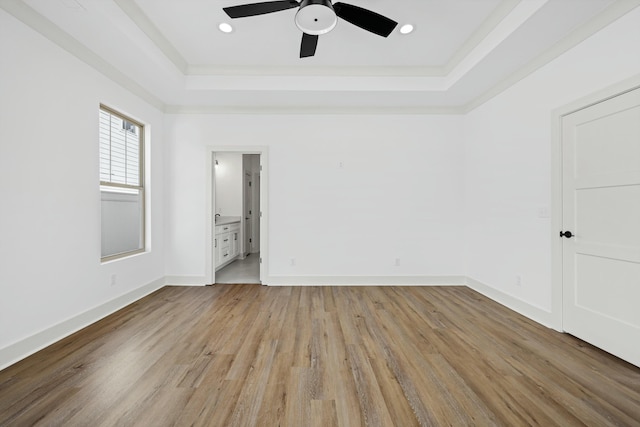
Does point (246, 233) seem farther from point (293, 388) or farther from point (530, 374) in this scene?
point (530, 374)

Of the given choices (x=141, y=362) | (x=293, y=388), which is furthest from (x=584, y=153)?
(x=141, y=362)

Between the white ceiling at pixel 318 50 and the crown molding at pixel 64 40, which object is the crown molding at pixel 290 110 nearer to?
the white ceiling at pixel 318 50

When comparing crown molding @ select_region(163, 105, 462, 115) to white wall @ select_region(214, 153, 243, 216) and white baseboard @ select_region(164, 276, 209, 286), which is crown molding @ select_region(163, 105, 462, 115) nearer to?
white wall @ select_region(214, 153, 243, 216)

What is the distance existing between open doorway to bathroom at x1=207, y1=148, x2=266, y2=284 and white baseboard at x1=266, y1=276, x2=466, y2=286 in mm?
372

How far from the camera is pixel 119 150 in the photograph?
3.21 meters

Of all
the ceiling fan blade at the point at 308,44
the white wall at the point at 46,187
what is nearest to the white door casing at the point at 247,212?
the white wall at the point at 46,187

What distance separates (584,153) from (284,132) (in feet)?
11.2

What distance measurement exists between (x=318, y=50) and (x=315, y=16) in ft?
3.86

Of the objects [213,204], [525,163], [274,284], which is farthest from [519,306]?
[213,204]

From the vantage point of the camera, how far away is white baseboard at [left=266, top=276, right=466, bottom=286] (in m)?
4.00

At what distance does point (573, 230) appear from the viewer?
2.43 m

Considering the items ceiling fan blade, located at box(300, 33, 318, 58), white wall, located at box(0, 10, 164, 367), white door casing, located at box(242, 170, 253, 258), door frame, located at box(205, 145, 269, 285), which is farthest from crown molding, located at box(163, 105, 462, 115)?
white door casing, located at box(242, 170, 253, 258)

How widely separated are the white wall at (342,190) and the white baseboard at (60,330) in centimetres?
98

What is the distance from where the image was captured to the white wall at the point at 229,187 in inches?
238
